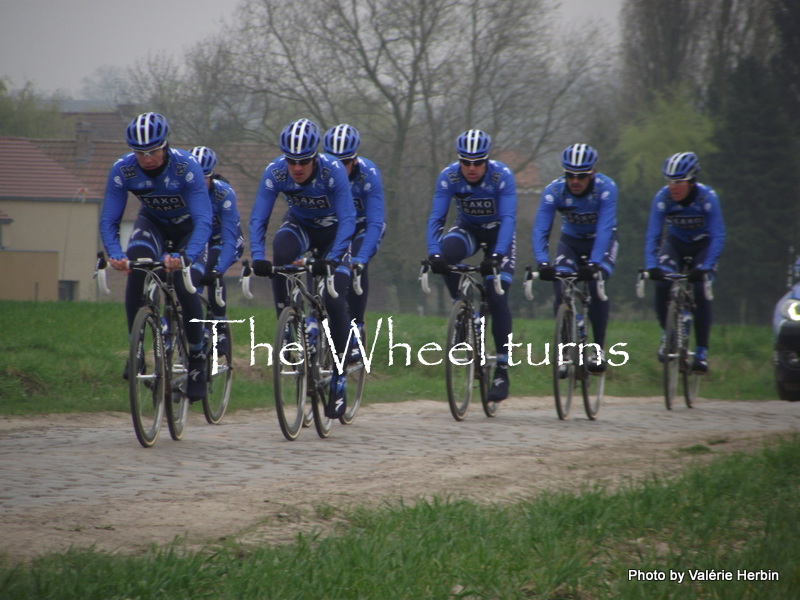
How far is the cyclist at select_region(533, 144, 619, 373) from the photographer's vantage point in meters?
9.85

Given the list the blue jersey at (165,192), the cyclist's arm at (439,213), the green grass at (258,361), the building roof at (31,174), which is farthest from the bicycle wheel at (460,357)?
the building roof at (31,174)

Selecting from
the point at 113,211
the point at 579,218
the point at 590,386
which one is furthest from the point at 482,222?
the point at 113,211

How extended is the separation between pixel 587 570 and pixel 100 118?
162ft

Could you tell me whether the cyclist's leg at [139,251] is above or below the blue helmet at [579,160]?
below

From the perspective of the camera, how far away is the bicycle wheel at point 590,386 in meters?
9.83

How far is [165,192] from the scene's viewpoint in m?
7.67

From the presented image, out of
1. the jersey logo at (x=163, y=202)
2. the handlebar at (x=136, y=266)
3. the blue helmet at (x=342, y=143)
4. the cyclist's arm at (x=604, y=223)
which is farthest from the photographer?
the cyclist's arm at (x=604, y=223)

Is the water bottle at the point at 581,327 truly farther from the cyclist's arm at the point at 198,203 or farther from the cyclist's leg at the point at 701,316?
the cyclist's arm at the point at 198,203

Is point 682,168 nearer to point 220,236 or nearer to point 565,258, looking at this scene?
point 565,258

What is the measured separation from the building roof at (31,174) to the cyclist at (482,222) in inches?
1131

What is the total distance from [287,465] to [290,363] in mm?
1225

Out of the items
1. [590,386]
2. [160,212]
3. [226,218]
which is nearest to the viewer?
[160,212]

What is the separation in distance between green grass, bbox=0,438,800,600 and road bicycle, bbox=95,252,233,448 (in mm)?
2222

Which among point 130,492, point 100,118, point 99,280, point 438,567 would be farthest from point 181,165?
point 100,118
